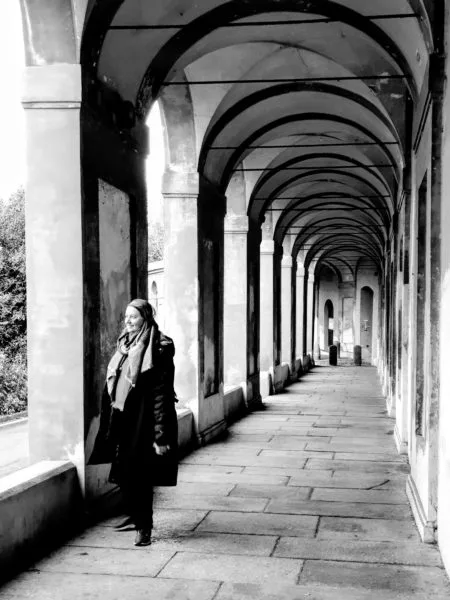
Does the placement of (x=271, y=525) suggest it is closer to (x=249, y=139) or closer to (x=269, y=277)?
(x=249, y=139)

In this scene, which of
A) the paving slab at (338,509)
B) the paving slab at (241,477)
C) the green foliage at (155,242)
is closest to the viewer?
the paving slab at (338,509)

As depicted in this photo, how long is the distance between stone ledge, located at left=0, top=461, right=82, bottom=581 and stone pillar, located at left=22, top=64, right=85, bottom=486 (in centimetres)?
24

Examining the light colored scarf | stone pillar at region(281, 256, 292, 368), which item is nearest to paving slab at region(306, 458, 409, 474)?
the light colored scarf

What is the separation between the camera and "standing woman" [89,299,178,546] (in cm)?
552

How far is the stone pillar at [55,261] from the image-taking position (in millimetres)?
6199

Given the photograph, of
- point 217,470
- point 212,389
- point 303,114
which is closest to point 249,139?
point 303,114

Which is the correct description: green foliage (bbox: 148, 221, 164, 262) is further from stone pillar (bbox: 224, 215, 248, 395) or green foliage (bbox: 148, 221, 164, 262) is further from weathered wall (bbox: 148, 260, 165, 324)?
stone pillar (bbox: 224, 215, 248, 395)

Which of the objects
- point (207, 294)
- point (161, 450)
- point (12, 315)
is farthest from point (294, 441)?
point (12, 315)

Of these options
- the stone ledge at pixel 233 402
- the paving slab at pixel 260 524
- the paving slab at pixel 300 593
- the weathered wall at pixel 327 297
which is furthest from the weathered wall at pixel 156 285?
the paving slab at pixel 300 593

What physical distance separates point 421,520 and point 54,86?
4613mm

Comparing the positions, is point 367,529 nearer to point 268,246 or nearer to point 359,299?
point 268,246

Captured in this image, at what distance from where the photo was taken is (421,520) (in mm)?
6152

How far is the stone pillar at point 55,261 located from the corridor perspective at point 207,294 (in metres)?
0.02

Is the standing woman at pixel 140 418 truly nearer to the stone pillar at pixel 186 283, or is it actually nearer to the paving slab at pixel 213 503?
the paving slab at pixel 213 503
